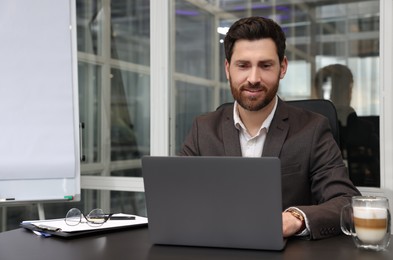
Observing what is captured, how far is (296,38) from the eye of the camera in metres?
3.08

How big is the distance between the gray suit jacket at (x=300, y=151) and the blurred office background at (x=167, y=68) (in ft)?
3.38

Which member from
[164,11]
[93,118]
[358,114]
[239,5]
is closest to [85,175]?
[93,118]

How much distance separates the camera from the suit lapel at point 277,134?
5.59 ft

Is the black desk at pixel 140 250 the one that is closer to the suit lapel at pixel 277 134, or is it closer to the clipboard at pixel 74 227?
the clipboard at pixel 74 227

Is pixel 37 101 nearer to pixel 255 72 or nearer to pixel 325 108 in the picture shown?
pixel 255 72

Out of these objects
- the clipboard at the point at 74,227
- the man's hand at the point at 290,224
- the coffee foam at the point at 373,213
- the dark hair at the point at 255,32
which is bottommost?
the clipboard at the point at 74,227

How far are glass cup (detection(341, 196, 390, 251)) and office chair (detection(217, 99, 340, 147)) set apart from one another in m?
0.69

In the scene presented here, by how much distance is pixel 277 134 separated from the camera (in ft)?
5.67

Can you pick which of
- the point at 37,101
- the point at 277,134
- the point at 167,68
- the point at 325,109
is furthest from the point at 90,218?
the point at 167,68

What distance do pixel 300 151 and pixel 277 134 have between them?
10 centimetres

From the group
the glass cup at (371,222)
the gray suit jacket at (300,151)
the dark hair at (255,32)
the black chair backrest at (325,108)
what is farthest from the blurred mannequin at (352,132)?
the glass cup at (371,222)

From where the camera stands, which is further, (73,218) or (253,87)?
(253,87)

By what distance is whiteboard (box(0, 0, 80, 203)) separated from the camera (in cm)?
270

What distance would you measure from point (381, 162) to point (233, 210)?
1.58 meters
